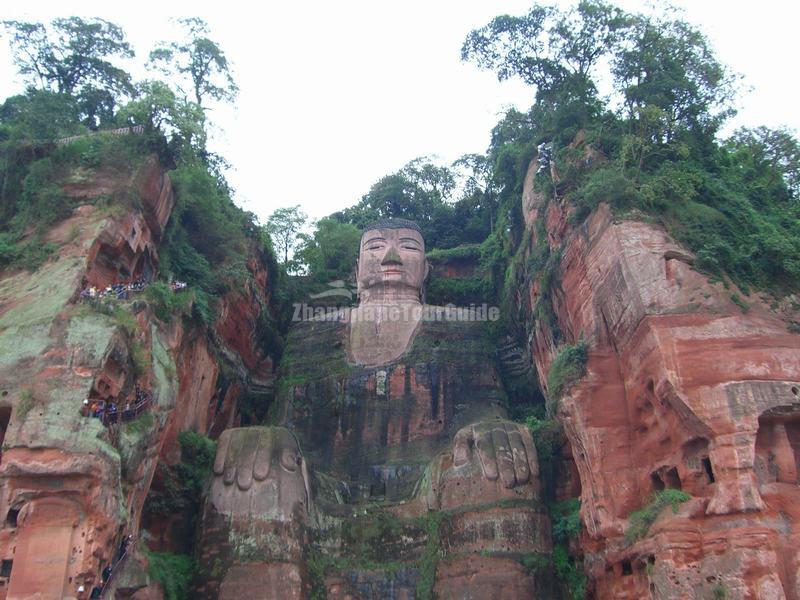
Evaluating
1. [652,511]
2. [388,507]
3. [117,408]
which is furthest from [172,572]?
[652,511]

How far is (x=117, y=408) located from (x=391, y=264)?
34.0 feet

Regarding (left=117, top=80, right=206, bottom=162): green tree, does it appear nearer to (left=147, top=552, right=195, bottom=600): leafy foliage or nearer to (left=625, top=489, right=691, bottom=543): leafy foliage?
(left=147, top=552, right=195, bottom=600): leafy foliage

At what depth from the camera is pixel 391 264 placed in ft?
70.6

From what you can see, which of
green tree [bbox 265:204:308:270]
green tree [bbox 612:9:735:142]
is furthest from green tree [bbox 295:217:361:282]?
green tree [bbox 612:9:735:142]

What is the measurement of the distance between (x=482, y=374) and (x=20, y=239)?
416 inches

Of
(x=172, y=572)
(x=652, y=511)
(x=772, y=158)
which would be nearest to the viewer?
(x=652, y=511)

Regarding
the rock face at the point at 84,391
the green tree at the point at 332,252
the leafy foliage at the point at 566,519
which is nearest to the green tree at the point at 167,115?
the rock face at the point at 84,391

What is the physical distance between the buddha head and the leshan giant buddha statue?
190 cm

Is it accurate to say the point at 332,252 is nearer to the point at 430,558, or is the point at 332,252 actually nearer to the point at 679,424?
the point at 430,558

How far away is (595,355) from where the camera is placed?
14.3 meters

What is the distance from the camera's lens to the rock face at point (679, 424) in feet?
36.5

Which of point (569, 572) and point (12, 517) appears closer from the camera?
point (12, 517)

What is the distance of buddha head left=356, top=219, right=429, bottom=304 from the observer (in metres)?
21.5

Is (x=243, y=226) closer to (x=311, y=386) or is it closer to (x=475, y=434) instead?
(x=311, y=386)
